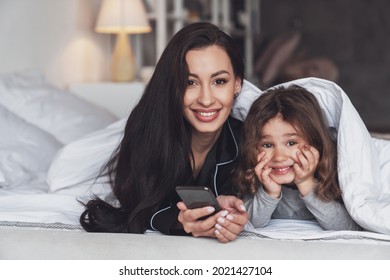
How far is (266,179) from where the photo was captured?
1595 mm

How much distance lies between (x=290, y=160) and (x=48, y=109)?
122cm

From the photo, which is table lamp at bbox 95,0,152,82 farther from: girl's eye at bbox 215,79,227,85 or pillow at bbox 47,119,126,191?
girl's eye at bbox 215,79,227,85

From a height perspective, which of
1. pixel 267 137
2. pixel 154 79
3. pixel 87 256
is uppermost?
pixel 154 79

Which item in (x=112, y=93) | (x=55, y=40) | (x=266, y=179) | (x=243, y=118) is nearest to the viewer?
(x=266, y=179)

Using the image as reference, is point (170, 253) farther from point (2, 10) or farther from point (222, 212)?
point (2, 10)

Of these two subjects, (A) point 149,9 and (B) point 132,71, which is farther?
(A) point 149,9

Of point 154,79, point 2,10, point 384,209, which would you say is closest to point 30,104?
point 2,10

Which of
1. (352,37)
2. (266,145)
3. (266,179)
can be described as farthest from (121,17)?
(352,37)

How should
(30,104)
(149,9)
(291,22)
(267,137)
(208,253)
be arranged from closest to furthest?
(208,253) < (267,137) < (30,104) < (149,9) < (291,22)

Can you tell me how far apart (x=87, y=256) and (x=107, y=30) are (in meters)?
→ 2.29

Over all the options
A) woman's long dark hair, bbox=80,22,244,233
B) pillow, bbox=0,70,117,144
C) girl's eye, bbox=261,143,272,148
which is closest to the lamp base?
pillow, bbox=0,70,117,144

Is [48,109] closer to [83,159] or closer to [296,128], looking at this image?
[83,159]

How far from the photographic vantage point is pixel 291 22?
6.83m

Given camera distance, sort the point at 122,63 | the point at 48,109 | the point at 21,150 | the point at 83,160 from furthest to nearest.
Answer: the point at 122,63
the point at 48,109
the point at 21,150
the point at 83,160
